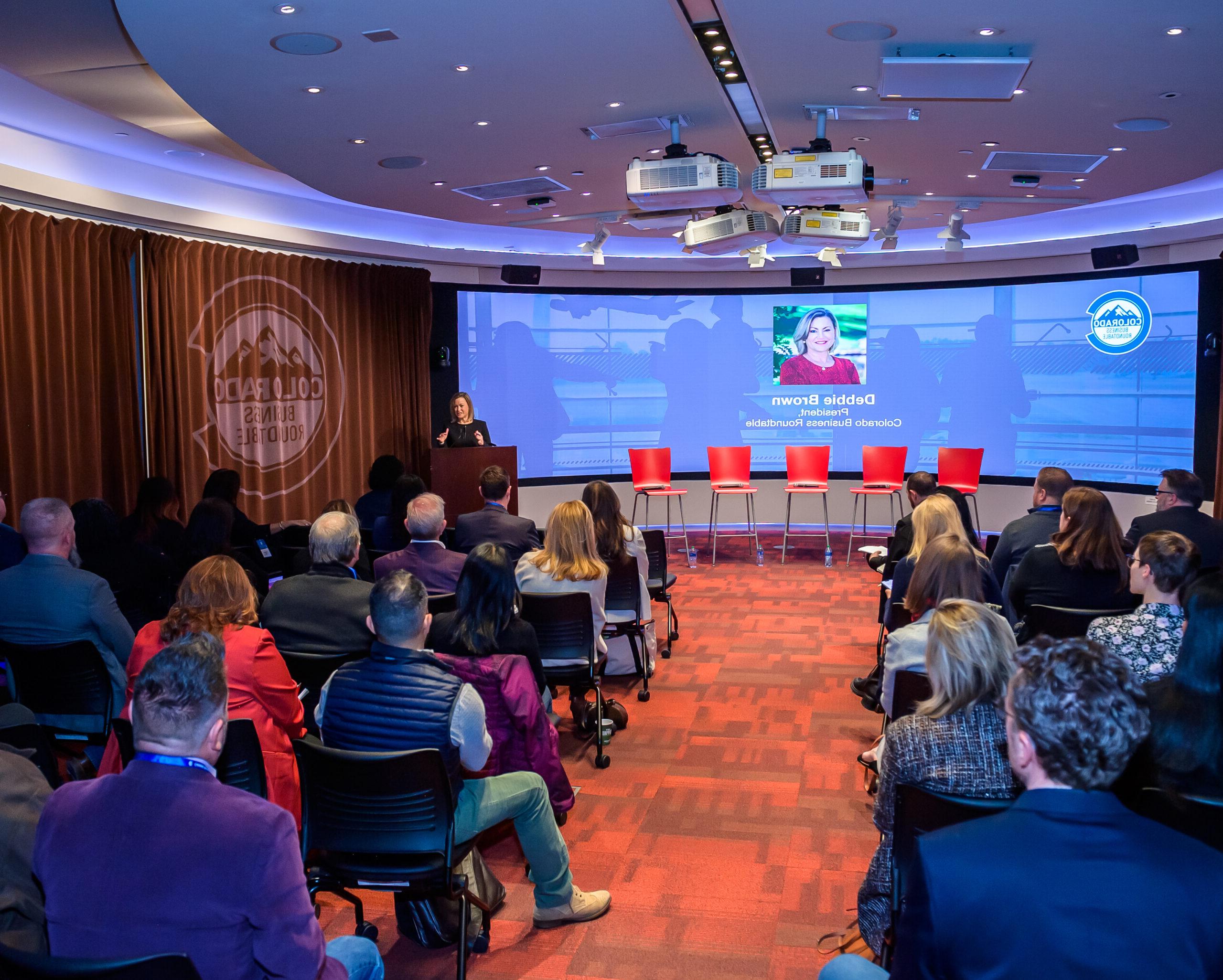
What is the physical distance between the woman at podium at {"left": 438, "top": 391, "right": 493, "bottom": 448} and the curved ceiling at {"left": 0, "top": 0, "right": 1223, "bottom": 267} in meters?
2.28

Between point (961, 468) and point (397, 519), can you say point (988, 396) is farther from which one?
point (397, 519)

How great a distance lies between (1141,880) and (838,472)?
11335mm

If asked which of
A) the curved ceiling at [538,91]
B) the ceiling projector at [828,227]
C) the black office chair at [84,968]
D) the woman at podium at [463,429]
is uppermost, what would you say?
the curved ceiling at [538,91]

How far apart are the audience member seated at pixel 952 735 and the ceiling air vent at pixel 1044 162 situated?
523cm

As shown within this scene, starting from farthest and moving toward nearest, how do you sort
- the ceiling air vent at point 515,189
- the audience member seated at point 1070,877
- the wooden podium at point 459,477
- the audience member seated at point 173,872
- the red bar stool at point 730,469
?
1. the red bar stool at point 730,469
2. the wooden podium at point 459,477
3. the ceiling air vent at point 515,189
4. the audience member seated at point 173,872
5. the audience member seated at point 1070,877

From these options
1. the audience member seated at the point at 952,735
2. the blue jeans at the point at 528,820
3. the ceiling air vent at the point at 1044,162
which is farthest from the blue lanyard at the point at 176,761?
the ceiling air vent at the point at 1044,162

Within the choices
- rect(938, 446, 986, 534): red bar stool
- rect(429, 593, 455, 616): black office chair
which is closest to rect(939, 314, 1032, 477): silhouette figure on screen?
rect(938, 446, 986, 534): red bar stool

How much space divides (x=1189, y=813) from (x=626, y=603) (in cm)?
377

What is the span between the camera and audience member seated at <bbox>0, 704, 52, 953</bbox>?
1.97 meters

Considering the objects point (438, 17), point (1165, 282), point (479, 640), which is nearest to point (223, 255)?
point (438, 17)

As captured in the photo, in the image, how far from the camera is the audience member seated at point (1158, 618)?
11.5 ft

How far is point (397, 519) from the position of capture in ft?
22.2

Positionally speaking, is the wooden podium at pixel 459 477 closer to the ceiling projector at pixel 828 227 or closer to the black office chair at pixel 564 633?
the ceiling projector at pixel 828 227

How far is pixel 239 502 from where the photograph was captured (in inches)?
346
